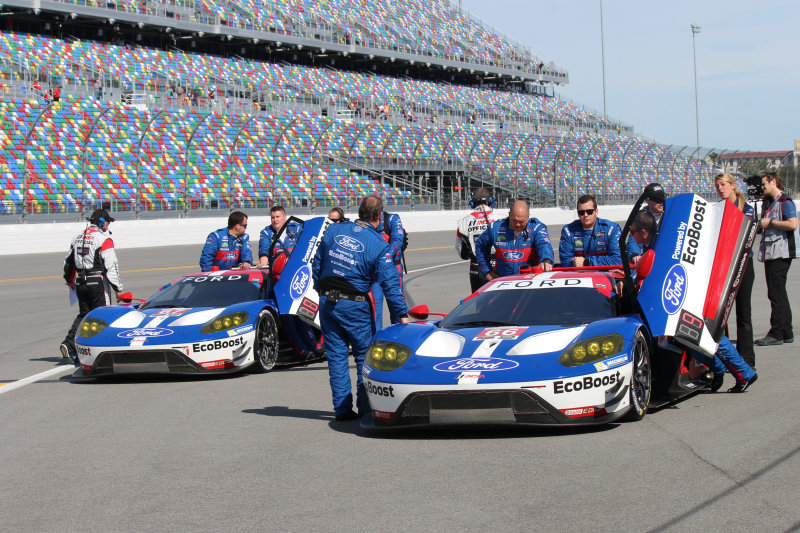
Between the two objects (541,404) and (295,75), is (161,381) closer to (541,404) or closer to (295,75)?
(541,404)

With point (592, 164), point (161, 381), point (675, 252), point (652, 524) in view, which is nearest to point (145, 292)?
point (161, 381)

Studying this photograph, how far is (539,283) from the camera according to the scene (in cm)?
680

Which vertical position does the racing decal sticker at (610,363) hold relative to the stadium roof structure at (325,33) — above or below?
below

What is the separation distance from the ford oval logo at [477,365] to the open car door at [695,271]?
1.19m

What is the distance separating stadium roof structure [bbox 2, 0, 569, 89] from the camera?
159 ft

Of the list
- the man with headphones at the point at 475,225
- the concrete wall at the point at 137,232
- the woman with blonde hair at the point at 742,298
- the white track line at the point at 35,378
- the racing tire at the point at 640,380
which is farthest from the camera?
the concrete wall at the point at 137,232

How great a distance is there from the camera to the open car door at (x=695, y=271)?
6.34m

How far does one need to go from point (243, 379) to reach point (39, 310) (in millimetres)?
7375

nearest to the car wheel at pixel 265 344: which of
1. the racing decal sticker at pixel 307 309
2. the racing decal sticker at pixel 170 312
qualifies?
the racing decal sticker at pixel 307 309

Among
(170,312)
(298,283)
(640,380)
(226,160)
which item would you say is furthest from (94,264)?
(226,160)

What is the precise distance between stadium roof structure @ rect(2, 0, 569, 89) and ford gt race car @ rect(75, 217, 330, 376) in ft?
128

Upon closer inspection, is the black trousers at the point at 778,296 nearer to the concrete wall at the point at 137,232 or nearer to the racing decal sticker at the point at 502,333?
the racing decal sticker at the point at 502,333

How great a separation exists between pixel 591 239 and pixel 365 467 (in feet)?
13.1

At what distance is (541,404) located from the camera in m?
5.46
